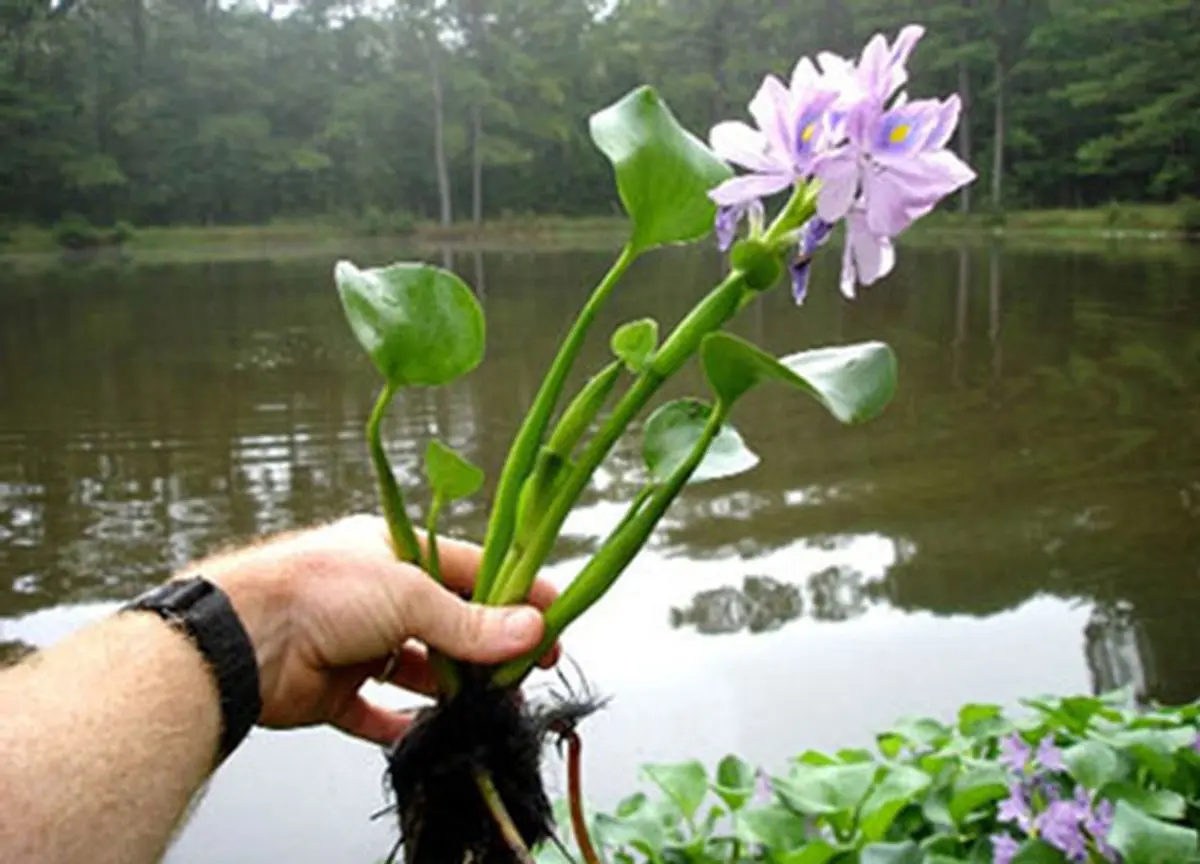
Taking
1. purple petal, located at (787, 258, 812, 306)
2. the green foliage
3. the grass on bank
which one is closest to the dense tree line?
the grass on bank

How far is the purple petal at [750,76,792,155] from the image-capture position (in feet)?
2.55

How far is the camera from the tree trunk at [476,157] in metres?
28.3

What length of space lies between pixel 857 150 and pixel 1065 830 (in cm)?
96

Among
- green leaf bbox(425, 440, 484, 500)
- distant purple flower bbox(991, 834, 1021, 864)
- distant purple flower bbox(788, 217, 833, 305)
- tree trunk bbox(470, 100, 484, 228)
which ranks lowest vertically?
distant purple flower bbox(991, 834, 1021, 864)

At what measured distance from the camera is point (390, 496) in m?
0.80

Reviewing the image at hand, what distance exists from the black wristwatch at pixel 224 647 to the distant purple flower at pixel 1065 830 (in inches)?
36.9

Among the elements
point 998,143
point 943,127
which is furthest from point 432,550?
point 998,143

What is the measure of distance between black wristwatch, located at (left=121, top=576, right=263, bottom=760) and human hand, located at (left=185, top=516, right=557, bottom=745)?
0.01 meters

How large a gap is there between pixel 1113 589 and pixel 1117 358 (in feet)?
14.6

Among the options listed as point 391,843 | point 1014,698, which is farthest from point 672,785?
point 1014,698

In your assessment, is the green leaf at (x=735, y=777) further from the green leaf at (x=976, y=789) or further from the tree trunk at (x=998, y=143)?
the tree trunk at (x=998, y=143)

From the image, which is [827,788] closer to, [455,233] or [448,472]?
[448,472]

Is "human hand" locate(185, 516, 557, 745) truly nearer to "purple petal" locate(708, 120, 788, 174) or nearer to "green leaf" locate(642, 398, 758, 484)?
"green leaf" locate(642, 398, 758, 484)

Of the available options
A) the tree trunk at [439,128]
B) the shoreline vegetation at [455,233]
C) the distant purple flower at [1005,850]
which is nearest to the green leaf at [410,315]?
the distant purple flower at [1005,850]
